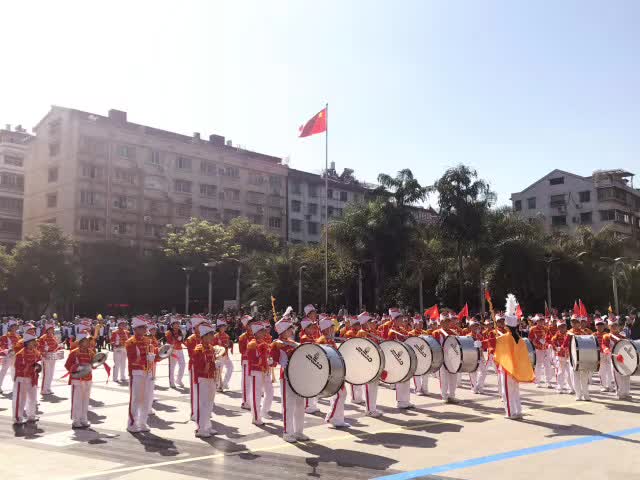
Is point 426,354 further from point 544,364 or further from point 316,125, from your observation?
point 316,125

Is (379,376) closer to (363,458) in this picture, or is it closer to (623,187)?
(363,458)

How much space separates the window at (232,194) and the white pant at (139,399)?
61.3m

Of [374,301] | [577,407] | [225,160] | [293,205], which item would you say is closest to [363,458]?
[577,407]

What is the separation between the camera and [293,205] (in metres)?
79.3

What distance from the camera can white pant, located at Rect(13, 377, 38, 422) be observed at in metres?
12.5

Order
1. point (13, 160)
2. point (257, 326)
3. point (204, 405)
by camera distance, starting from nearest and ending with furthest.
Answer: point (204, 405)
point (257, 326)
point (13, 160)

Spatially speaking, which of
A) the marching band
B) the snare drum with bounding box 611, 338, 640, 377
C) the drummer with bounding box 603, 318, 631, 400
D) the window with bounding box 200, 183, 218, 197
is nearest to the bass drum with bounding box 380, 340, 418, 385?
the marching band

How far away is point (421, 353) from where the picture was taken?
14.0 meters

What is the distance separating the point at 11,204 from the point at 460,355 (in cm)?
6378

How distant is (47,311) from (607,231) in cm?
4671

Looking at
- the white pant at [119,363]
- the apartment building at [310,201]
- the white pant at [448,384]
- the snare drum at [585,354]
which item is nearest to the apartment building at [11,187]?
the apartment building at [310,201]

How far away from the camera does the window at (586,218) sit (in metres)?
74.6

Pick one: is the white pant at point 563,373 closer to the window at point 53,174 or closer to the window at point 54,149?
the window at point 53,174

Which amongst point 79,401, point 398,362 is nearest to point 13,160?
point 79,401
